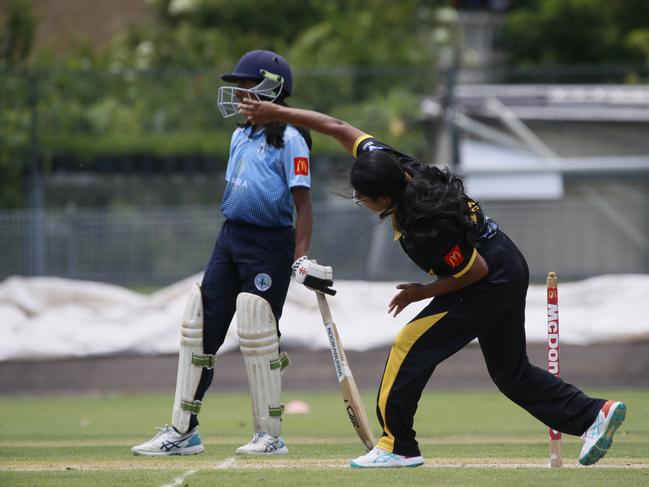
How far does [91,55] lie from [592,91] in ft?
41.4

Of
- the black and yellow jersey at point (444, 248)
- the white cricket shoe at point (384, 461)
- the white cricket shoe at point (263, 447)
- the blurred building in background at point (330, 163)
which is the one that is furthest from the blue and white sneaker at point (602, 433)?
the blurred building in background at point (330, 163)

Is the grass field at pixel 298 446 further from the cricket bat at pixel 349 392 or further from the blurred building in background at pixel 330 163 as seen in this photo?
the blurred building in background at pixel 330 163

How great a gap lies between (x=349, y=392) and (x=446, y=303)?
82cm

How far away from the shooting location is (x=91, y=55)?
87.2ft

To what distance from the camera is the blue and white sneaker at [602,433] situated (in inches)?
229

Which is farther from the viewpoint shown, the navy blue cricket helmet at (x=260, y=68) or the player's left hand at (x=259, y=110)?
the navy blue cricket helmet at (x=260, y=68)

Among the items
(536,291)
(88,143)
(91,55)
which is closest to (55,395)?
(536,291)

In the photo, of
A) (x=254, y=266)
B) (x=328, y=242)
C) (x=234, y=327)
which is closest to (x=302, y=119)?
(x=254, y=266)

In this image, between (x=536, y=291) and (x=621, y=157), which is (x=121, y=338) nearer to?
(x=536, y=291)

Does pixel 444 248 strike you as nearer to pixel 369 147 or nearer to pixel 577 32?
pixel 369 147

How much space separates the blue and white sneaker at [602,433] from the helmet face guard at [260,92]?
253 cm

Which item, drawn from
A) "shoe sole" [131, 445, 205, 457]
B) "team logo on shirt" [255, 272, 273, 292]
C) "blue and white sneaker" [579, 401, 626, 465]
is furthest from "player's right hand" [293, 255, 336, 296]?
"blue and white sneaker" [579, 401, 626, 465]

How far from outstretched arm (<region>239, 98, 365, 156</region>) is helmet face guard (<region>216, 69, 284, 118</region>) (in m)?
0.41

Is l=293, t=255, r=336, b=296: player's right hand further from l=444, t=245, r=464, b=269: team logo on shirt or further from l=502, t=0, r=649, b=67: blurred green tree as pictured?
l=502, t=0, r=649, b=67: blurred green tree
